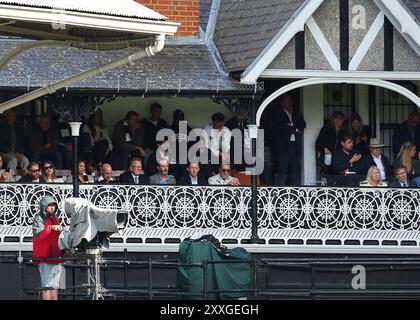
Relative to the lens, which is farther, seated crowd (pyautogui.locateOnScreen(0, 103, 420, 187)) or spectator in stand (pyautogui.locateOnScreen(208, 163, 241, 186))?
spectator in stand (pyautogui.locateOnScreen(208, 163, 241, 186))

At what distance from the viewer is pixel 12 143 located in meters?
33.7

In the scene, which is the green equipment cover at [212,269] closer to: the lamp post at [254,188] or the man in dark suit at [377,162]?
the lamp post at [254,188]

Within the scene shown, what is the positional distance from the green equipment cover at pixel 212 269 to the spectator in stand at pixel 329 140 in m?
3.81

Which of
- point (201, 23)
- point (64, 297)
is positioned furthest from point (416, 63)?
point (64, 297)

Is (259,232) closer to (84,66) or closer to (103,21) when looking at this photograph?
(84,66)

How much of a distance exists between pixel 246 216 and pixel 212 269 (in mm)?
2957

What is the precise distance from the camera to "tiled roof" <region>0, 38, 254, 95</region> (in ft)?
108

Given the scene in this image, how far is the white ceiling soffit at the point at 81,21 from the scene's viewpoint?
26.0 metres

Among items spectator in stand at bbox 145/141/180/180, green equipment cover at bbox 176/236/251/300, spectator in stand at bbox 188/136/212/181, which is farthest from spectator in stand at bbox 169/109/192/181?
green equipment cover at bbox 176/236/251/300

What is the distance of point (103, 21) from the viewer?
26.7 meters

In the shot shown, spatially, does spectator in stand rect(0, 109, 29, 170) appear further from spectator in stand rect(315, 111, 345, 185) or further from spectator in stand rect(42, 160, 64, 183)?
spectator in stand rect(315, 111, 345, 185)

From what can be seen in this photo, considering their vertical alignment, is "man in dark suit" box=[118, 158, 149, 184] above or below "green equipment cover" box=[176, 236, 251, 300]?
above

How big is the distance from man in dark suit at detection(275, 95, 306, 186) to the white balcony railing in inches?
36.8

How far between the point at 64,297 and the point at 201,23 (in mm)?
7997
